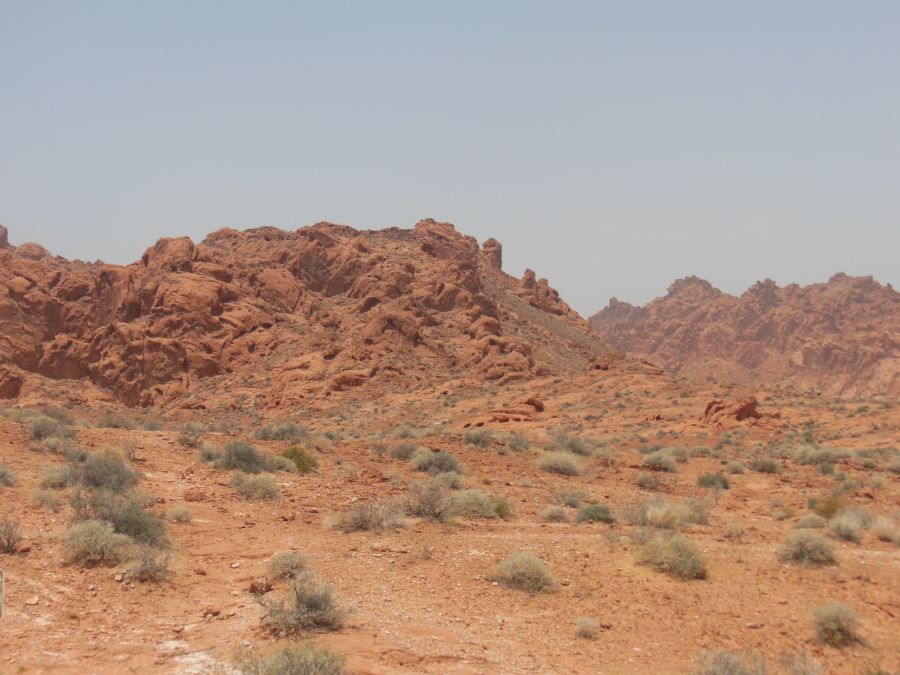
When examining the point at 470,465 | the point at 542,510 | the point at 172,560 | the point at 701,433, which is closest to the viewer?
the point at 172,560

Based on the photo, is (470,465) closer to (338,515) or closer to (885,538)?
(338,515)

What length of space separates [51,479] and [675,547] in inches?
405

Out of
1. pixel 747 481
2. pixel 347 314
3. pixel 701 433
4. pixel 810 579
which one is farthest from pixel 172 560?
pixel 347 314

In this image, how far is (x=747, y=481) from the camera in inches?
723

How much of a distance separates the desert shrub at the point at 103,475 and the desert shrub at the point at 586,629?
8.00m

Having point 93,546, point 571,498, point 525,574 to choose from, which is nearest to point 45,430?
point 93,546

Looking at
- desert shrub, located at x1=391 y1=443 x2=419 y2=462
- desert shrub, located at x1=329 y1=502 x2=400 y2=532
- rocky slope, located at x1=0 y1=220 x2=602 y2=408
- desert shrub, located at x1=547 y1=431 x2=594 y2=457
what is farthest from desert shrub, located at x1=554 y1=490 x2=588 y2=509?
rocky slope, located at x1=0 y1=220 x2=602 y2=408

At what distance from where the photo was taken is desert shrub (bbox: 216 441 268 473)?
48.5 ft

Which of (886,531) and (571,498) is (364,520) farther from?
(886,531)

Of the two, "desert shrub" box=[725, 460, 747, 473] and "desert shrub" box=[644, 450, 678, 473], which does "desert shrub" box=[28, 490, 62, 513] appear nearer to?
"desert shrub" box=[644, 450, 678, 473]

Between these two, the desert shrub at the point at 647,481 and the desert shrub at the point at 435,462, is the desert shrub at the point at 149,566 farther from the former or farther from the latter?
the desert shrub at the point at 647,481

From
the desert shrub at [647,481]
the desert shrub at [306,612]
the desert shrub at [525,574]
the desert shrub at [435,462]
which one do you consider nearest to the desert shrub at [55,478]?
the desert shrub at [306,612]

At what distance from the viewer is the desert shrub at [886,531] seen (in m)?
11.0

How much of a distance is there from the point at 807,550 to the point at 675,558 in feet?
7.27
